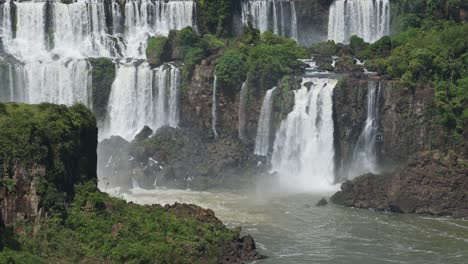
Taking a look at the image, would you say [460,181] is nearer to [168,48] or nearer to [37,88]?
[168,48]

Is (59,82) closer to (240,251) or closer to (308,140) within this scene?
(308,140)

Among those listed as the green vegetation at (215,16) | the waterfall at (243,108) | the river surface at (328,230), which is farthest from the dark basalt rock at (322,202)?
the green vegetation at (215,16)

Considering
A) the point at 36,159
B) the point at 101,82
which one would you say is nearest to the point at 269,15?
the point at 101,82

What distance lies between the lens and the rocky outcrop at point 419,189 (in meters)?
49.4

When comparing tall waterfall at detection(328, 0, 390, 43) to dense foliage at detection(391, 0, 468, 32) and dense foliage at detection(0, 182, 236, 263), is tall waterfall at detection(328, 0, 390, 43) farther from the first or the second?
dense foliage at detection(0, 182, 236, 263)

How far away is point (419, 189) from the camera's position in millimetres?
50125

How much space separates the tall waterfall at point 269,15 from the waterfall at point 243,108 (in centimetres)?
1216

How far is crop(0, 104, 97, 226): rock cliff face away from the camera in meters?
36.0

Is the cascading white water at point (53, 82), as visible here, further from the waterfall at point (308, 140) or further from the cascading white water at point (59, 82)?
the waterfall at point (308, 140)

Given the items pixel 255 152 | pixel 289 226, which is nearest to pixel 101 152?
pixel 255 152

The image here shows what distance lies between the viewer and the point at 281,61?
6216 centimetres

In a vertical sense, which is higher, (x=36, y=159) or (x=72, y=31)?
(x=72, y=31)

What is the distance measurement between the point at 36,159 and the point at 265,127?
2606 cm

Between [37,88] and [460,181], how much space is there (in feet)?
93.6
